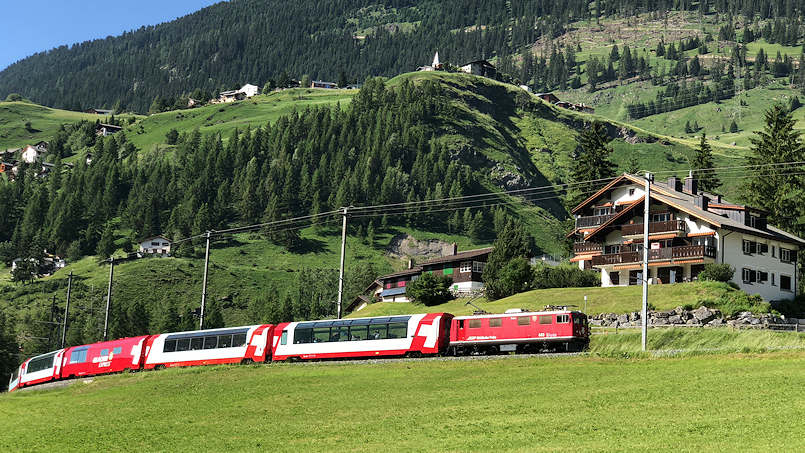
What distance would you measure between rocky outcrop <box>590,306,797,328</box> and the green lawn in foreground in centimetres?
1867

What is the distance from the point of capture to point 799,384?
3344 cm

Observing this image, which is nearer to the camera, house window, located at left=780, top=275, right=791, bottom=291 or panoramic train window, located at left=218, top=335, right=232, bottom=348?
panoramic train window, located at left=218, top=335, right=232, bottom=348

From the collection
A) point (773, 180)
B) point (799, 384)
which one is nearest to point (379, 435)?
point (799, 384)

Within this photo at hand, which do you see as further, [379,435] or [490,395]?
[490,395]

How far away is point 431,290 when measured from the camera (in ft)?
328

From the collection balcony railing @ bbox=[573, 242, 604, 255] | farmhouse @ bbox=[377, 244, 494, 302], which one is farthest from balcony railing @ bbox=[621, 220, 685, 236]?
farmhouse @ bbox=[377, 244, 494, 302]

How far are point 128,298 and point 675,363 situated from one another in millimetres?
127562

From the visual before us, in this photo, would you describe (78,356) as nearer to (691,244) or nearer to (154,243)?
(691,244)

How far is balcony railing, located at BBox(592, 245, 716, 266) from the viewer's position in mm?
76812

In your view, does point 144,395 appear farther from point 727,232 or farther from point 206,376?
point 727,232

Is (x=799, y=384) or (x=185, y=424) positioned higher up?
(x=799, y=384)

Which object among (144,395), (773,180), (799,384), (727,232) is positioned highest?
(773,180)

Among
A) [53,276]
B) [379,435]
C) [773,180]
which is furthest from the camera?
[53,276]

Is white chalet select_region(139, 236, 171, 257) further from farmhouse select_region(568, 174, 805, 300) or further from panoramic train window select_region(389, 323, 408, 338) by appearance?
panoramic train window select_region(389, 323, 408, 338)
